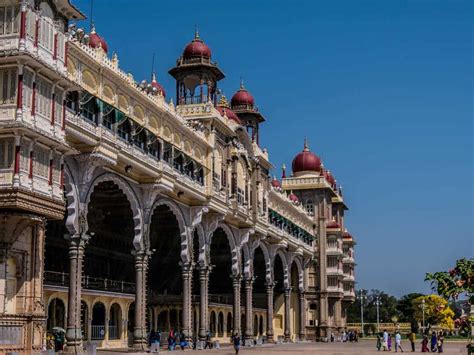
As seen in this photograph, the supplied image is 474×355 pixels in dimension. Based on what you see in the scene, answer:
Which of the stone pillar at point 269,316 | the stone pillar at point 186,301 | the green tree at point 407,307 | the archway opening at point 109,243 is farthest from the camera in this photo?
the green tree at point 407,307

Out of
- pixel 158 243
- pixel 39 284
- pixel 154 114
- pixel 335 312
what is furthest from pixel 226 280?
pixel 39 284

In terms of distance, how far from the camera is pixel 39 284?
1161 inches

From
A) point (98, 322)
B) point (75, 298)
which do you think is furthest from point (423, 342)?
point (75, 298)

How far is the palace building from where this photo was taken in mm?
28266

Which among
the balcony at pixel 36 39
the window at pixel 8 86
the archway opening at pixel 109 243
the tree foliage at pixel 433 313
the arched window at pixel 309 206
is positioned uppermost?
the arched window at pixel 309 206

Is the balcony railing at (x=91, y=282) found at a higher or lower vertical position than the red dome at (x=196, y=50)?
lower

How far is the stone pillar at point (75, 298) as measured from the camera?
35625 mm

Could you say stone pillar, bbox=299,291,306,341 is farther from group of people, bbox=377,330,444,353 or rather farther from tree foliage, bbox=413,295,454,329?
tree foliage, bbox=413,295,454,329

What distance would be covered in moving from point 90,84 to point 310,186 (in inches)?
2317

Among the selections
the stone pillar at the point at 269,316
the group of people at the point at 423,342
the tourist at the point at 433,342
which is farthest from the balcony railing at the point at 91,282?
the tourist at the point at 433,342

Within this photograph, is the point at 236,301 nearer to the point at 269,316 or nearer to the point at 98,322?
the point at 269,316

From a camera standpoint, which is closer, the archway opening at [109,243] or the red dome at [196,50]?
the archway opening at [109,243]

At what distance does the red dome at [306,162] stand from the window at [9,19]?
70.1m

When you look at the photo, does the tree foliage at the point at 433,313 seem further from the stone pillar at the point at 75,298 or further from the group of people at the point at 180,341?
the stone pillar at the point at 75,298
